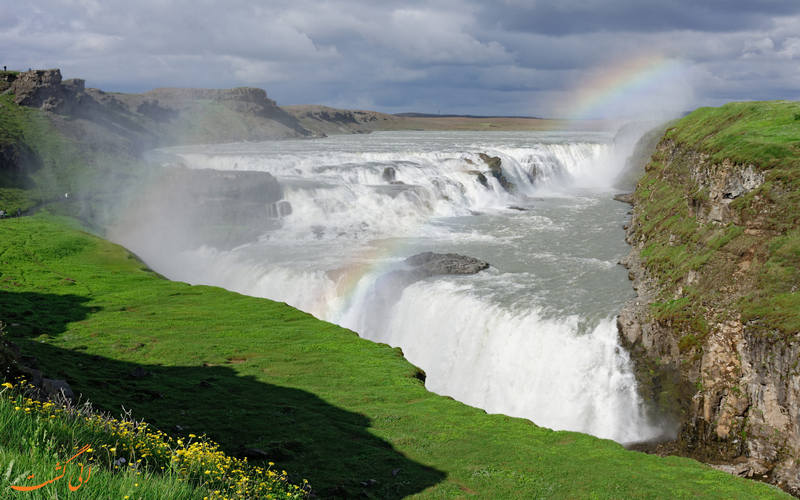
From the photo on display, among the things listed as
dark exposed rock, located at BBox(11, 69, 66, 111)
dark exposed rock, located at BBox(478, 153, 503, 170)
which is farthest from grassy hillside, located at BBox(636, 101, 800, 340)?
dark exposed rock, located at BBox(11, 69, 66, 111)

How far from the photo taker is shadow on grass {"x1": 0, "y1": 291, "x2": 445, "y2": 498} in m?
14.5

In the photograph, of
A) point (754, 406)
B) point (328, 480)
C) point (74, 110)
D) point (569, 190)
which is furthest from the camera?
point (74, 110)

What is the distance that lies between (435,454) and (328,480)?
11.9ft

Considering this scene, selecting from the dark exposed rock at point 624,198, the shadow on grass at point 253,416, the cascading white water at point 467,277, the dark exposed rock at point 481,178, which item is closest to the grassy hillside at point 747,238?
the cascading white water at point 467,277

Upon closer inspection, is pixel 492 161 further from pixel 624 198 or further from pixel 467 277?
pixel 467 277

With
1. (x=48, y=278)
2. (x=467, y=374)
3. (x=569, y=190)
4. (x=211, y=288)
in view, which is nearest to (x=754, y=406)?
(x=467, y=374)

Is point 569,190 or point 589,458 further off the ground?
point 569,190

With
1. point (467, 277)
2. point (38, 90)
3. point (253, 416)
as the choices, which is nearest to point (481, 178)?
point (467, 277)

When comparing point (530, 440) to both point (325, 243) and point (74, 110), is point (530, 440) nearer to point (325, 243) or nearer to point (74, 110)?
point (325, 243)

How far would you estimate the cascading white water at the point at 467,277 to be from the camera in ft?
97.3

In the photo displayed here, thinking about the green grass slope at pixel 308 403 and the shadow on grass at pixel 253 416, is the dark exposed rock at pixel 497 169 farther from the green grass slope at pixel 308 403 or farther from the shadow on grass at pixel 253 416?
the shadow on grass at pixel 253 416

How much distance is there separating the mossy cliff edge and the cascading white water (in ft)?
→ 6.31

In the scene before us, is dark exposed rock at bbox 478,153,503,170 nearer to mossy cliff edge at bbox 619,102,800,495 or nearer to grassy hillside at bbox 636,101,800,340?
grassy hillside at bbox 636,101,800,340

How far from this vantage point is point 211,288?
3484 cm
